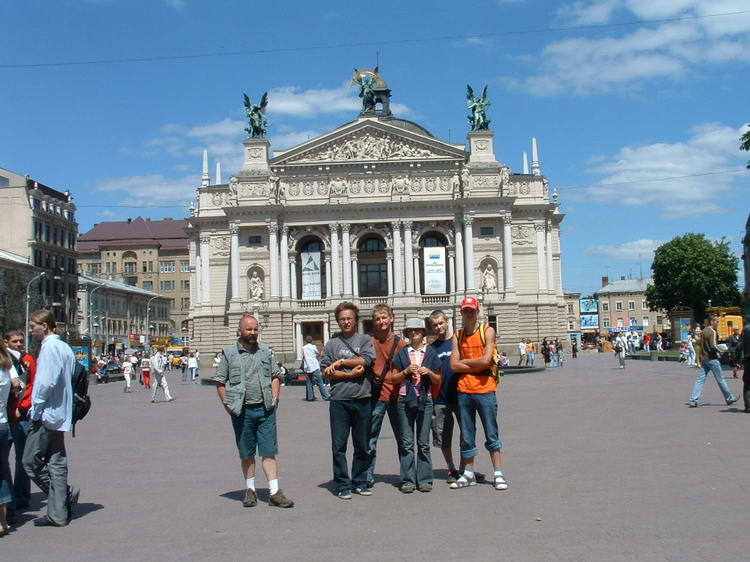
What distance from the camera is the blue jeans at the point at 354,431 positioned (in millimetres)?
9938

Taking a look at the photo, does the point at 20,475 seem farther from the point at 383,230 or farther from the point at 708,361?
the point at 383,230

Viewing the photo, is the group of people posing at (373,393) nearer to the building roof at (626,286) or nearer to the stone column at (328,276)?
the stone column at (328,276)

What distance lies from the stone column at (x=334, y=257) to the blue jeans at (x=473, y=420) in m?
62.8

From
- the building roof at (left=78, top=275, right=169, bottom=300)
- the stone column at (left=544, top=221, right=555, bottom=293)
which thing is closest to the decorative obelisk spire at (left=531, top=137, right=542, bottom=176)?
the stone column at (left=544, top=221, right=555, bottom=293)

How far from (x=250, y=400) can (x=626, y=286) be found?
153389 mm

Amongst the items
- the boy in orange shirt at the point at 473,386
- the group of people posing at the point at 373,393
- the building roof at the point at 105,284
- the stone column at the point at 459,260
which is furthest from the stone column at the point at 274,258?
the boy in orange shirt at the point at 473,386

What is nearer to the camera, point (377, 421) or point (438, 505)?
point (438, 505)

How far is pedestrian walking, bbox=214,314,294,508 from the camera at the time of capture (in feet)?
31.1

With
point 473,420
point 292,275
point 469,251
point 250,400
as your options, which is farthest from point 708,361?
point 292,275

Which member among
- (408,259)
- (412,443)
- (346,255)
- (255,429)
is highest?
(346,255)

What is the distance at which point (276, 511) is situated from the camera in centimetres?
920

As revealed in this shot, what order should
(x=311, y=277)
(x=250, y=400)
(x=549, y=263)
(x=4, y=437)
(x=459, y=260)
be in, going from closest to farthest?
(x=4, y=437) < (x=250, y=400) < (x=459, y=260) < (x=311, y=277) < (x=549, y=263)

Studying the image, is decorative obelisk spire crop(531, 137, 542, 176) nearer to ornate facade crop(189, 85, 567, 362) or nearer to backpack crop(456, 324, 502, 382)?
ornate facade crop(189, 85, 567, 362)

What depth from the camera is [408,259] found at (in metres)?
72.6
